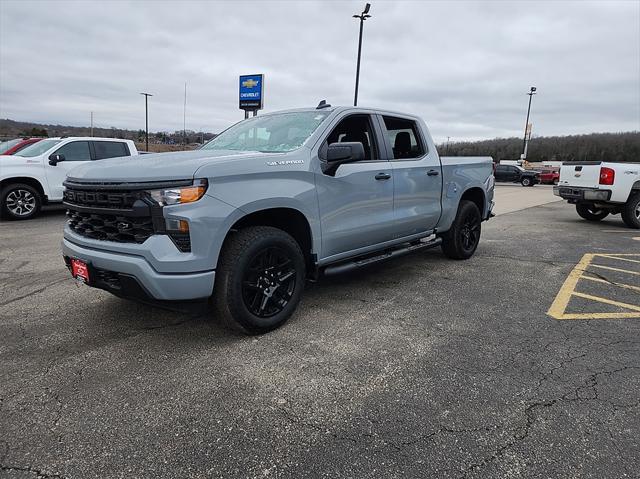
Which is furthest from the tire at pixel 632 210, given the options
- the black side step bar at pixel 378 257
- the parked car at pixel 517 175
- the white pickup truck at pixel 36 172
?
the parked car at pixel 517 175

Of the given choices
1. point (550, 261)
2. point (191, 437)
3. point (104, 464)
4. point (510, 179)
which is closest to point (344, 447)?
point (191, 437)

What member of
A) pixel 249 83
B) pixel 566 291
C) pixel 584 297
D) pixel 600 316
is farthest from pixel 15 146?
pixel 600 316

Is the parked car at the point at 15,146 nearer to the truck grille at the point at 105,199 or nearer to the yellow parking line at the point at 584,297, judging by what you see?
the truck grille at the point at 105,199

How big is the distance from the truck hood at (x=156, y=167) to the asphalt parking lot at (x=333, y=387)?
1.27m

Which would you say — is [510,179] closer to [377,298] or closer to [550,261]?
[550,261]

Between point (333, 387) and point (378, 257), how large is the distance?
2029 millimetres

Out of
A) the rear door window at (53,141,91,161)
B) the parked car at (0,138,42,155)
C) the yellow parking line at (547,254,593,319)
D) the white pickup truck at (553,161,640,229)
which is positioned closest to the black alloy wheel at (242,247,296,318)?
the yellow parking line at (547,254,593,319)

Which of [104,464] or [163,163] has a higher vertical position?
[163,163]

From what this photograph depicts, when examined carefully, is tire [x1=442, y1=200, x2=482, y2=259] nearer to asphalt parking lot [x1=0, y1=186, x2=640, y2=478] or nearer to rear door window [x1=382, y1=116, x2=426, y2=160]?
rear door window [x1=382, y1=116, x2=426, y2=160]

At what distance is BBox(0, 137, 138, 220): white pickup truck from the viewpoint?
925cm

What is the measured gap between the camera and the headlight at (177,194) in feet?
9.80

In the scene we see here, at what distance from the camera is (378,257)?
15.2 ft

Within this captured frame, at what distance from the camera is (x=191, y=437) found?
7.63ft

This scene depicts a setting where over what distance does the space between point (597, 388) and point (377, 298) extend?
84.2 inches
